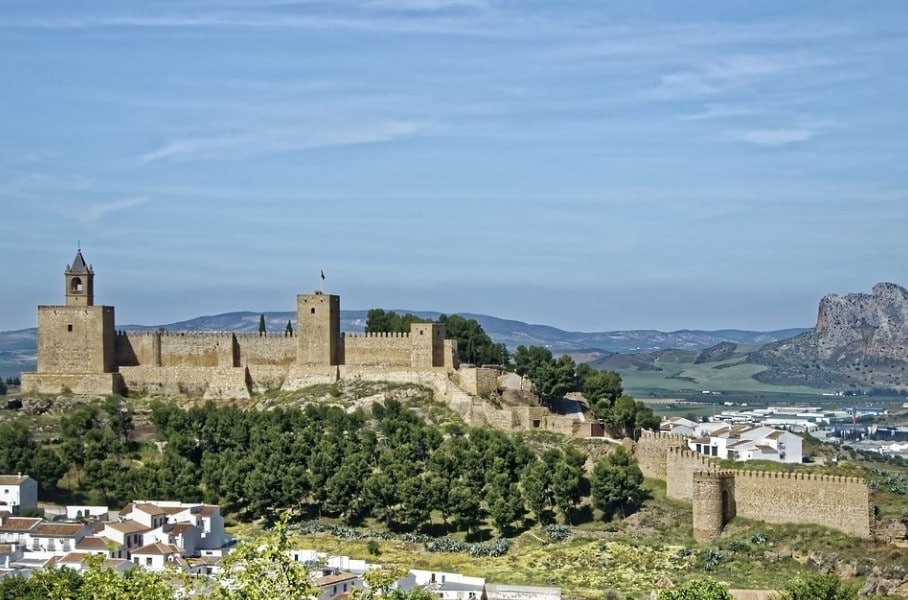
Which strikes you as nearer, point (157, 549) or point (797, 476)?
point (157, 549)

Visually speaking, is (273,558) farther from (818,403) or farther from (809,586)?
(818,403)

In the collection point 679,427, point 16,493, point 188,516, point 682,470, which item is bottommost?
point 188,516

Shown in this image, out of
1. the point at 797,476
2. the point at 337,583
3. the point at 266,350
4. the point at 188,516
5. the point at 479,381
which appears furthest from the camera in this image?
the point at 266,350

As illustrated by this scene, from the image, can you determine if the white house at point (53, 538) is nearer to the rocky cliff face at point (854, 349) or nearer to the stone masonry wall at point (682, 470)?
the stone masonry wall at point (682, 470)

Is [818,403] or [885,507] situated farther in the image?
[818,403]

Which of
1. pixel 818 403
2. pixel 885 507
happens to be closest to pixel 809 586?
pixel 885 507

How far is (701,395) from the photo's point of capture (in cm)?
15425

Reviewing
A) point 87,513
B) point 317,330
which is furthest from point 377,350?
point 87,513

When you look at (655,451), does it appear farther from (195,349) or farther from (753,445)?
(195,349)

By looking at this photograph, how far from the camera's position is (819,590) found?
3544cm

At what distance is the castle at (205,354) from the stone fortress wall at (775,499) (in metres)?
15.3

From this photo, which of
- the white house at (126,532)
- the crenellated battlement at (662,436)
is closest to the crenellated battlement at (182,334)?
the white house at (126,532)

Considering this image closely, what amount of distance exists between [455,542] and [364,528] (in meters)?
3.74

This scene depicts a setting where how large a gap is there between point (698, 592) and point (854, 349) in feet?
526
